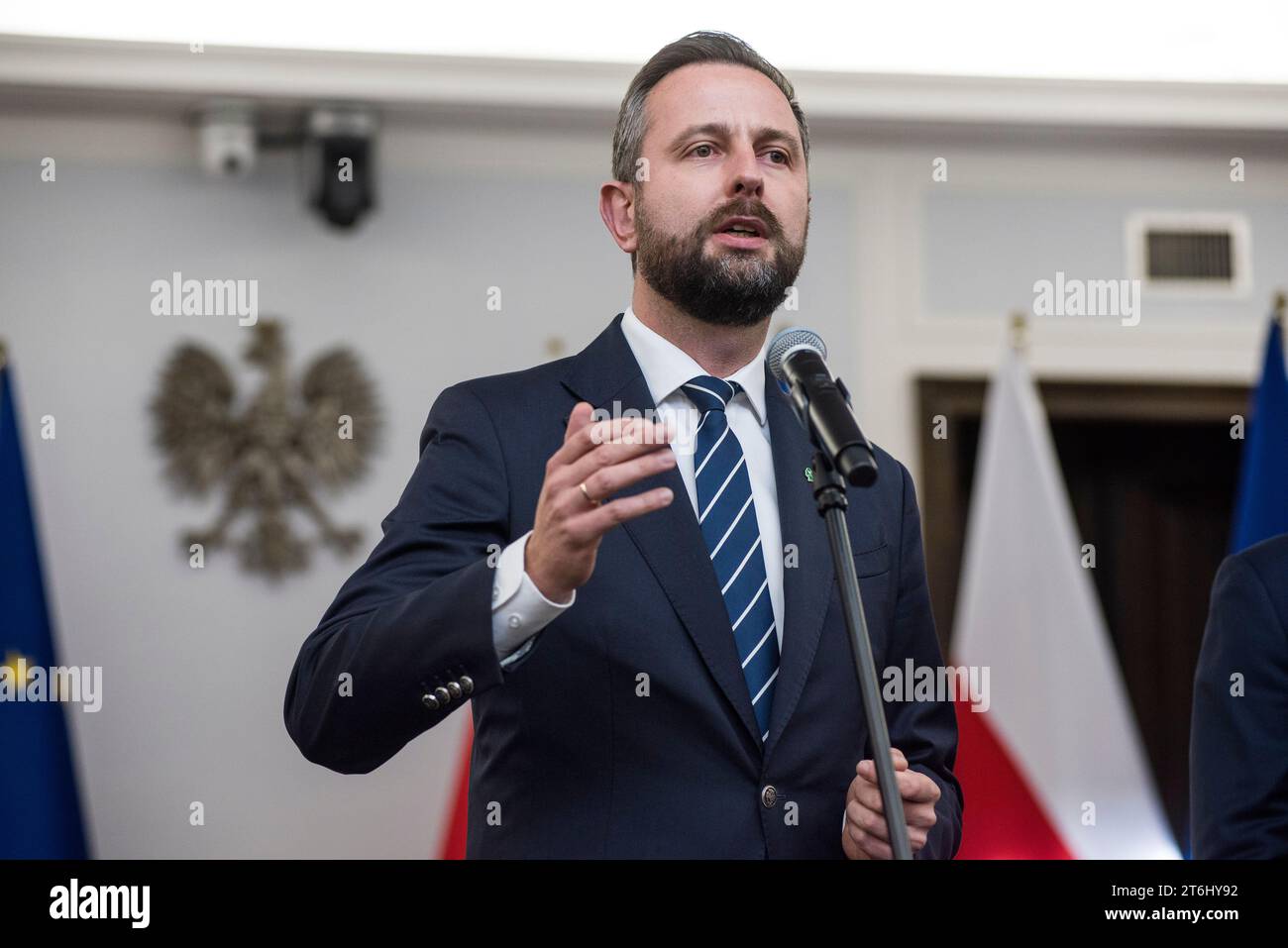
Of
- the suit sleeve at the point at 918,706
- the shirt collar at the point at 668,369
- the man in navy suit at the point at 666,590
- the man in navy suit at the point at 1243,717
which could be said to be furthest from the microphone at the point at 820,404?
the man in navy suit at the point at 1243,717

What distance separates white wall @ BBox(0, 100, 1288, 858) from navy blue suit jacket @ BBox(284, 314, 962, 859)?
283cm

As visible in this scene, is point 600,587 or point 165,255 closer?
point 600,587

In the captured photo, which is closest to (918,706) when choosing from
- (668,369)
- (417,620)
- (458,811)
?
(668,369)

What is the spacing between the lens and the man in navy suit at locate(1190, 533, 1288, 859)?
1.69 metres

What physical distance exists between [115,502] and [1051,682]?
268 centimetres

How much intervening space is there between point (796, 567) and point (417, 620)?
40cm

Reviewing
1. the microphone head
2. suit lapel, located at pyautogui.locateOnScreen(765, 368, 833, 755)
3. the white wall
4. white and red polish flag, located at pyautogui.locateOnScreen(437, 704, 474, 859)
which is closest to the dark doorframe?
the white wall

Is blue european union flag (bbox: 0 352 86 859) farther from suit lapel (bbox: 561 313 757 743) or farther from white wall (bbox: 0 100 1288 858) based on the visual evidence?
suit lapel (bbox: 561 313 757 743)

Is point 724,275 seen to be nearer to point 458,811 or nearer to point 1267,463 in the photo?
point 458,811

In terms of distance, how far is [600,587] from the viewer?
4.91ft
